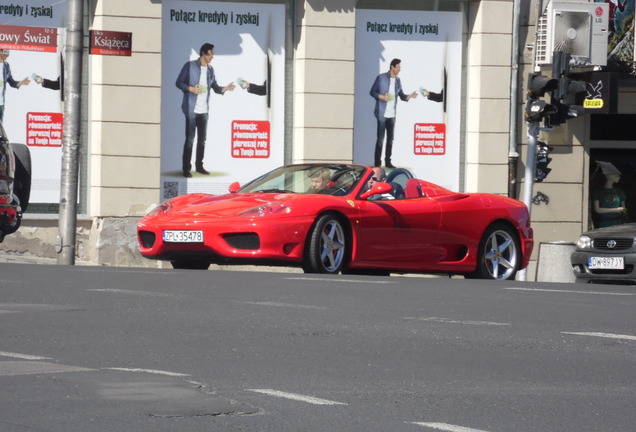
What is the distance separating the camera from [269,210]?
14.7 metres

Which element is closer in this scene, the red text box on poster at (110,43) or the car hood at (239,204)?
the car hood at (239,204)

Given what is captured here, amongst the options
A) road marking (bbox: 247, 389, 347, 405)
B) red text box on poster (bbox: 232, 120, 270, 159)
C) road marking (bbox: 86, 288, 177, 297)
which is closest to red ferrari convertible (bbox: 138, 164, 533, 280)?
road marking (bbox: 86, 288, 177, 297)

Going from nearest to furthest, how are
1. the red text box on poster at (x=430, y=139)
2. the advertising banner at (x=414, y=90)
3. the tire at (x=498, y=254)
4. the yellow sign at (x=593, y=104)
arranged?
1. the tire at (x=498, y=254)
2. the advertising banner at (x=414, y=90)
3. the red text box on poster at (x=430, y=139)
4. the yellow sign at (x=593, y=104)

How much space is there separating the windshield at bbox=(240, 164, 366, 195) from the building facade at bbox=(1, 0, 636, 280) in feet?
25.4

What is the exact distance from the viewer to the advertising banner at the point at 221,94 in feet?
80.4

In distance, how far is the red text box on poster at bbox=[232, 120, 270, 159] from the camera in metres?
24.9

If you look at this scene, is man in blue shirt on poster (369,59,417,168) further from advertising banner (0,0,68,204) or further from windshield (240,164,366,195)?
windshield (240,164,366,195)

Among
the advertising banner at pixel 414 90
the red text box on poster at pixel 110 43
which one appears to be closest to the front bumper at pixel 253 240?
the red text box on poster at pixel 110 43

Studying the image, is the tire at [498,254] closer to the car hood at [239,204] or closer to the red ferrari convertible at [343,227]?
the red ferrari convertible at [343,227]

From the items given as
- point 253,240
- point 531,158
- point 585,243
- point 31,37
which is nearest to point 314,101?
point 531,158

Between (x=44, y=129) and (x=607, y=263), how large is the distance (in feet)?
31.6

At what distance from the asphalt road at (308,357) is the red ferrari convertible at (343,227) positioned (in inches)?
79.1

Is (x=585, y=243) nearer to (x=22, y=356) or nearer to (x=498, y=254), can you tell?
(x=498, y=254)

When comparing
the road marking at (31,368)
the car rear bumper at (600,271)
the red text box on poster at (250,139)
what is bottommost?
the car rear bumper at (600,271)
